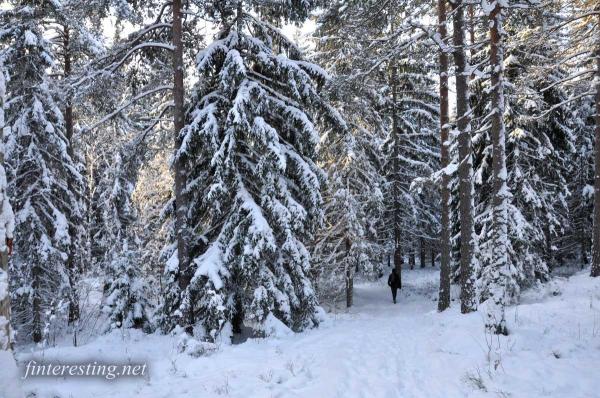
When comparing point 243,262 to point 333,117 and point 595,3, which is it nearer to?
point 333,117

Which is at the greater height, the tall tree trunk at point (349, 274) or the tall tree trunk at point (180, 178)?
the tall tree trunk at point (180, 178)

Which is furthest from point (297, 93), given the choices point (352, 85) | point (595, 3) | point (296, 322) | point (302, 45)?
point (302, 45)

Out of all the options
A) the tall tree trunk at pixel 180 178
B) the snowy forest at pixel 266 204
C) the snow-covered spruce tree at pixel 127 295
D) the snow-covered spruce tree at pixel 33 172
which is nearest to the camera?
the snowy forest at pixel 266 204

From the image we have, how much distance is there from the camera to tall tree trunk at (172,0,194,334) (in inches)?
417

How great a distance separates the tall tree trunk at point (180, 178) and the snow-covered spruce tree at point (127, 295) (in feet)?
11.1

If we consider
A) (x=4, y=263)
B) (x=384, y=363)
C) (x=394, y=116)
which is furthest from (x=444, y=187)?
(x=4, y=263)

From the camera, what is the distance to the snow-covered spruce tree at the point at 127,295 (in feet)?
42.6

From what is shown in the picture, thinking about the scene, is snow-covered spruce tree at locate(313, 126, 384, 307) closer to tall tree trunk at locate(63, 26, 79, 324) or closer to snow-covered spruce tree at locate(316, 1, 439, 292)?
snow-covered spruce tree at locate(316, 1, 439, 292)

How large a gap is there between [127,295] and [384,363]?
9166mm

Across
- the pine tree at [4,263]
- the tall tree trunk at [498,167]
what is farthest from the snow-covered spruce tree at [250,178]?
the pine tree at [4,263]

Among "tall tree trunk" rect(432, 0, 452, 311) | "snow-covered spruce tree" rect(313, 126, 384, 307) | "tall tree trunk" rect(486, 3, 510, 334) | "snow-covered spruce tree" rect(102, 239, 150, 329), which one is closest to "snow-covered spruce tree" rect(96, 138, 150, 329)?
"snow-covered spruce tree" rect(102, 239, 150, 329)

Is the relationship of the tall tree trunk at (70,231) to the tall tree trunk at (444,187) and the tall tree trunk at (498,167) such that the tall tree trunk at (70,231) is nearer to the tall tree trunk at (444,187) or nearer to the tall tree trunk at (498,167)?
the tall tree trunk at (444,187)

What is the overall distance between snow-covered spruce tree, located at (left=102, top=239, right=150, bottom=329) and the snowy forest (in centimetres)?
6

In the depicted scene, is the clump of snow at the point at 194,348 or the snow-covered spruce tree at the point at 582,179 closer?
the clump of snow at the point at 194,348
